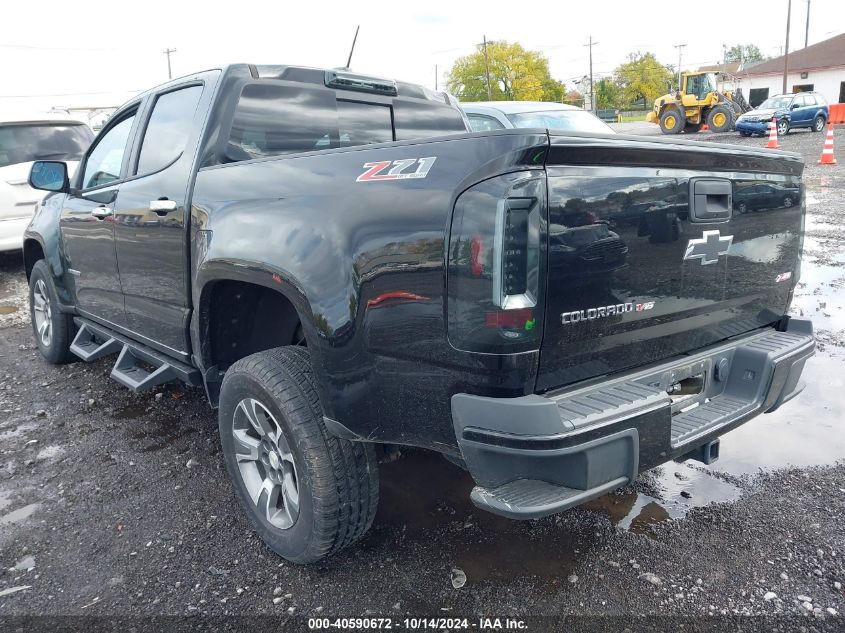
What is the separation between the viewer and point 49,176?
169 inches

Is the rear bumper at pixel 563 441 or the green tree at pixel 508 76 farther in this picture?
the green tree at pixel 508 76

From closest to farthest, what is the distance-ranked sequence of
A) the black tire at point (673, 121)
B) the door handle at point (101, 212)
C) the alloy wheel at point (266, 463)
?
1. the alloy wheel at point (266, 463)
2. the door handle at point (101, 212)
3. the black tire at point (673, 121)

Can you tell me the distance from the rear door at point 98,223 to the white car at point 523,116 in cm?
465

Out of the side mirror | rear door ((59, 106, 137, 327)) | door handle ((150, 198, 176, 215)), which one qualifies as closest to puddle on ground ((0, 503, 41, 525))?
rear door ((59, 106, 137, 327))

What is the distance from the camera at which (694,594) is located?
2490mm

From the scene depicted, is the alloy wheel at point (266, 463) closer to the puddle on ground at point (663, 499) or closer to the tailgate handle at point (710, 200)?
the puddle on ground at point (663, 499)

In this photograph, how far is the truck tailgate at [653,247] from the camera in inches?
78.6

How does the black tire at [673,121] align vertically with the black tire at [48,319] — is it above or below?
above

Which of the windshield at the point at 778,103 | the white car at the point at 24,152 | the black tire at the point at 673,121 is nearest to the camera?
the white car at the point at 24,152

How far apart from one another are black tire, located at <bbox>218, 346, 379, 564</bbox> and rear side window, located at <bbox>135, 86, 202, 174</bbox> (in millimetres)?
1371

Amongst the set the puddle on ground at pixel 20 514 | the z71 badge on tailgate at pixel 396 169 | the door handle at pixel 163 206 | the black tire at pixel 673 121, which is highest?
the black tire at pixel 673 121

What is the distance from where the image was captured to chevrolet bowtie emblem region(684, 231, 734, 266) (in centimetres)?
235

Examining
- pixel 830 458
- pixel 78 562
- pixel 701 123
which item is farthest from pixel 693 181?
pixel 701 123

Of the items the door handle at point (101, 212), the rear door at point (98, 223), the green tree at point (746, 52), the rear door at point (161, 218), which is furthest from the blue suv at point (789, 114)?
the green tree at point (746, 52)
